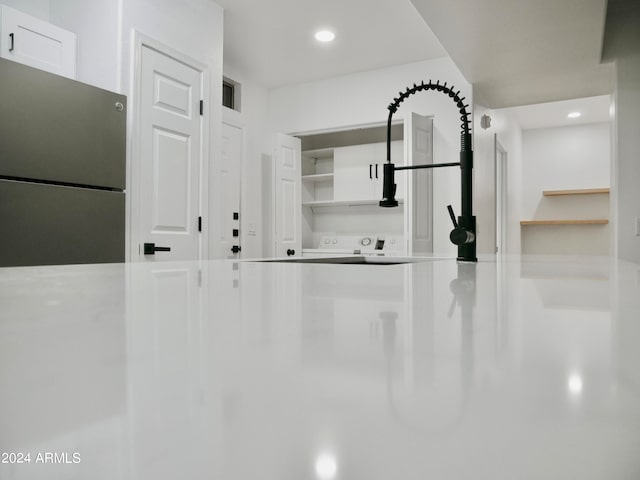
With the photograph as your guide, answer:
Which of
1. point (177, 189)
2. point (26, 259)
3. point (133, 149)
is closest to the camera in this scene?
point (26, 259)

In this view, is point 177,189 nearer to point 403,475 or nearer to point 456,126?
point 456,126

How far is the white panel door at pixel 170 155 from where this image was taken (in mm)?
2682

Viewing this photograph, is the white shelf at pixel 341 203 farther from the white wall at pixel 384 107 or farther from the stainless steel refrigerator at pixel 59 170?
the stainless steel refrigerator at pixel 59 170

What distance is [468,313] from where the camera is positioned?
28cm

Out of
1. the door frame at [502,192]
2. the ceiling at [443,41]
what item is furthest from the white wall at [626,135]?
the door frame at [502,192]

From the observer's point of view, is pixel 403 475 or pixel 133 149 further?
pixel 133 149

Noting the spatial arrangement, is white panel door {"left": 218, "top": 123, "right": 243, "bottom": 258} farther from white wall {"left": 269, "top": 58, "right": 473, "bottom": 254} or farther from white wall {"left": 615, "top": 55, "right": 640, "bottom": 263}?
white wall {"left": 615, "top": 55, "right": 640, "bottom": 263}

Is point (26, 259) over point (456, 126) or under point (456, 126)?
under

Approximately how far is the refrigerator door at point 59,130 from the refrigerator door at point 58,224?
0.06 meters

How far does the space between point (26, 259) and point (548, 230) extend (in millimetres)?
6502

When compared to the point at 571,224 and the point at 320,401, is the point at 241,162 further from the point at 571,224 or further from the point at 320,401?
the point at 571,224

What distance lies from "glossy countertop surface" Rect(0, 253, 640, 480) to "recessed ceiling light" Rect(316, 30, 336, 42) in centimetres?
379

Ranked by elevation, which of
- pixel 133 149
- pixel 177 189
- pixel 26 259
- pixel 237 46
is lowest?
pixel 26 259

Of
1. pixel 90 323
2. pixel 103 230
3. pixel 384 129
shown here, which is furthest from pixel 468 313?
pixel 384 129
